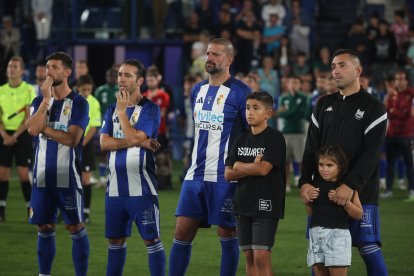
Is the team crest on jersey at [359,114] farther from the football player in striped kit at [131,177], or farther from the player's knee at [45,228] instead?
the player's knee at [45,228]

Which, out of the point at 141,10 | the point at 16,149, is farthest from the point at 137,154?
the point at 141,10

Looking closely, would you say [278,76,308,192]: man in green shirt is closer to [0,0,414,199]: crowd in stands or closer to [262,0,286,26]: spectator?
[0,0,414,199]: crowd in stands

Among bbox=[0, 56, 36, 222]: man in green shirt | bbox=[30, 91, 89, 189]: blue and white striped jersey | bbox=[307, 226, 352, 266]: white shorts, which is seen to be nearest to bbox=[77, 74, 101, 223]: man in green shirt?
bbox=[0, 56, 36, 222]: man in green shirt

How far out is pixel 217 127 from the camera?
8.70 metres

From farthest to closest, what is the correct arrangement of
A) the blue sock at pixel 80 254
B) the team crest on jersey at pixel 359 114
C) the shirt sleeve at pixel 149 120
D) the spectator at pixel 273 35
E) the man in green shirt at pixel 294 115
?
the spectator at pixel 273 35 < the man in green shirt at pixel 294 115 < the blue sock at pixel 80 254 < the shirt sleeve at pixel 149 120 < the team crest on jersey at pixel 359 114

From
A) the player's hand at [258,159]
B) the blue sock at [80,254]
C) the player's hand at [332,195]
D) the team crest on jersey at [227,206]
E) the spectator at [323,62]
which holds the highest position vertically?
the spectator at [323,62]

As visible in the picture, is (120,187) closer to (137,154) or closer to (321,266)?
(137,154)

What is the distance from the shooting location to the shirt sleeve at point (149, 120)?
8.59 metres

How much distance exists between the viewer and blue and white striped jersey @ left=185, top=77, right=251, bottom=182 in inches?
342

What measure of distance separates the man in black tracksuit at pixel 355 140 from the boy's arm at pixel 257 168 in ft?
0.98

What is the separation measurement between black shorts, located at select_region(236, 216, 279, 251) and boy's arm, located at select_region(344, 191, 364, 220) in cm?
69

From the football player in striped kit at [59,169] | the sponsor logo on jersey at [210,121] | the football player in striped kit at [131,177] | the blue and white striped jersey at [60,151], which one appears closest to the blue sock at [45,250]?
the football player in striped kit at [59,169]

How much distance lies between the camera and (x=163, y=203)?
15.7 metres

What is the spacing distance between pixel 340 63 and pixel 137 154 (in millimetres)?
1947
